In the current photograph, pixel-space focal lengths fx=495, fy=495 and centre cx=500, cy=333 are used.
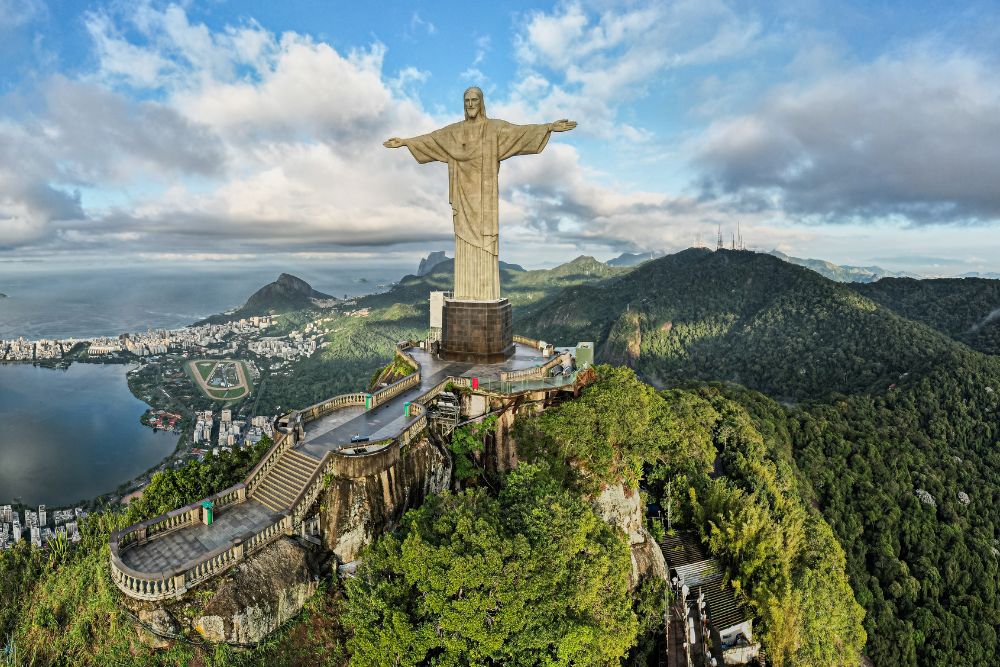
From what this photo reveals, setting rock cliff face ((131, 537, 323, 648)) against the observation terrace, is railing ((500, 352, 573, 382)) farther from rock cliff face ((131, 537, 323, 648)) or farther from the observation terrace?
rock cliff face ((131, 537, 323, 648))

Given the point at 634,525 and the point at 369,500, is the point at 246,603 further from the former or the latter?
the point at 634,525

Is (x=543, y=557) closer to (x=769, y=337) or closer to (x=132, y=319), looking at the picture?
(x=769, y=337)

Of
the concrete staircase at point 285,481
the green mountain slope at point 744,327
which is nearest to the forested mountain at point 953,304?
the green mountain slope at point 744,327

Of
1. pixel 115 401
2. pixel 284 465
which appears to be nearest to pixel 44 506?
pixel 115 401

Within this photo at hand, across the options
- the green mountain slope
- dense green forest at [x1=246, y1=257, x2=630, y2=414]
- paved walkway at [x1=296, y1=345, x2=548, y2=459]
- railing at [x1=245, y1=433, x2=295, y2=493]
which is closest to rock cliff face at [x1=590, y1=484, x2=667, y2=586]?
paved walkway at [x1=296, y1=345, x2=548, y2=459]

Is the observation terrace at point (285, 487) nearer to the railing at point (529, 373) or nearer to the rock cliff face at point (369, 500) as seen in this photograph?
the railing at point (529, 373)
